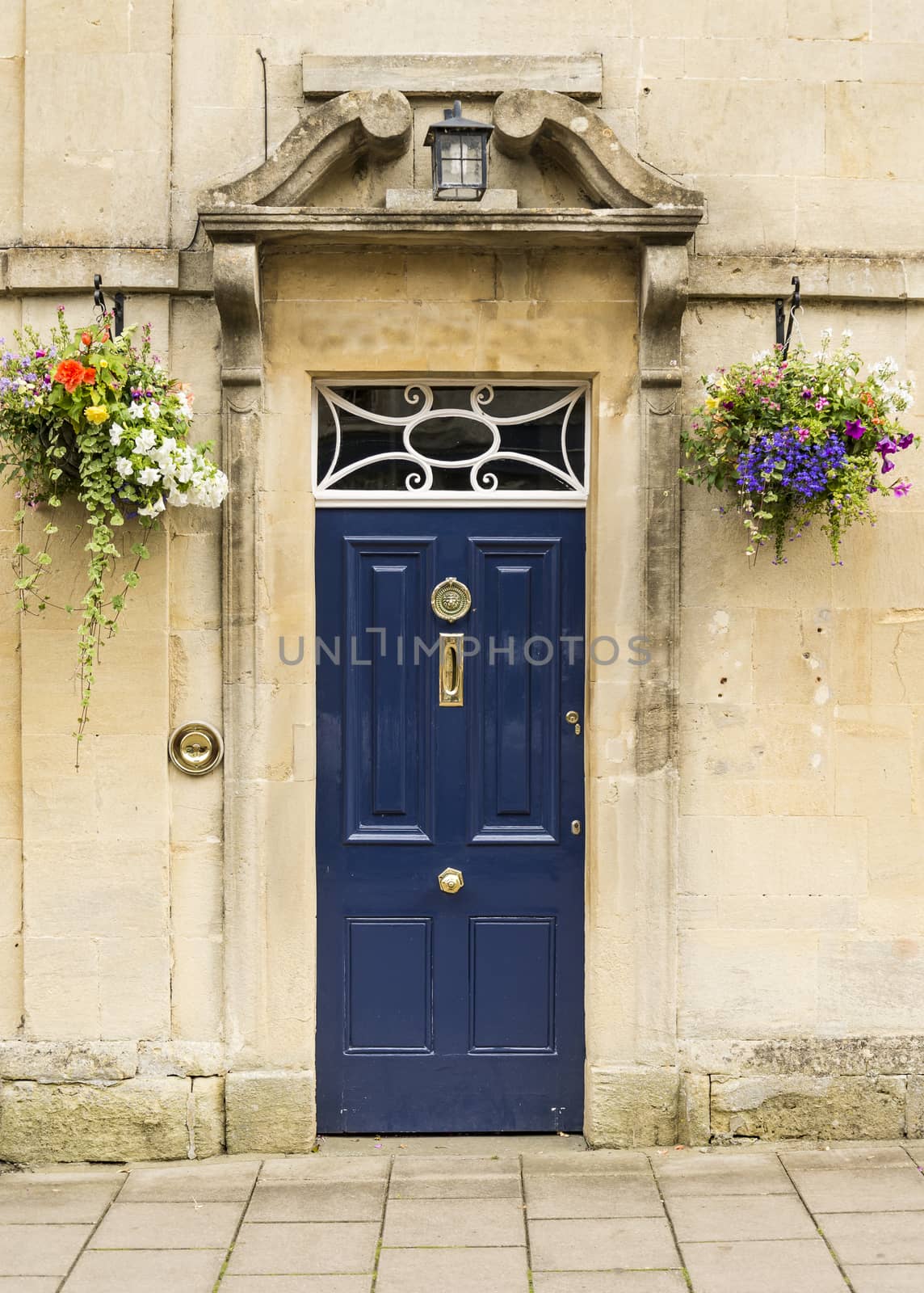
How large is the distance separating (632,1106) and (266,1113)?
1524 millimetres

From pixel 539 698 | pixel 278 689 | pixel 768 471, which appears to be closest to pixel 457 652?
pixel 539 698

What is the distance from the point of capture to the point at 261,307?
4.78 metres

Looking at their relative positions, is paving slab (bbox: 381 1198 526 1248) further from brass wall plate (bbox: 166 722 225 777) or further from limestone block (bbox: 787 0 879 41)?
limestone block (bbox: 787 0 879 41)

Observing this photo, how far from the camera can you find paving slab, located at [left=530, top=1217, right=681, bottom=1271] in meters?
4.01

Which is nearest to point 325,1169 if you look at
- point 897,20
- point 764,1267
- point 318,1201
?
point 318,1201

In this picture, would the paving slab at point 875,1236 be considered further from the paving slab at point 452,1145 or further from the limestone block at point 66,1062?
the limestone block at point 66,1062

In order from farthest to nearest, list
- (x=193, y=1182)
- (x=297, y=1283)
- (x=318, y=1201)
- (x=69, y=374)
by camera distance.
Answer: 1. (x=193, y=1182)
2. (x=318, y=1201)
3. (x=69, y=374)
4. (x=297, y=1283)

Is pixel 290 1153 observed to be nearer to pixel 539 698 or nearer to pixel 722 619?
pixel 539 698

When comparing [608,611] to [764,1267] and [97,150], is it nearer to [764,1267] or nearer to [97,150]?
[764,1267]

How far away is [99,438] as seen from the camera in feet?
14.2

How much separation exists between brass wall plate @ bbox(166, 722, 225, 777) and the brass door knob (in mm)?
1073

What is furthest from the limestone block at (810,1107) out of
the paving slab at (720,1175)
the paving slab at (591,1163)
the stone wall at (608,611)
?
the paving slab at (591,1163)

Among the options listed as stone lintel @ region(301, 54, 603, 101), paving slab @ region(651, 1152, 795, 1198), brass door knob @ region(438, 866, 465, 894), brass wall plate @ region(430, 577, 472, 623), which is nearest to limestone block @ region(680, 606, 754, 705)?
brass wall plate @ region(430, 577, 472, 623)

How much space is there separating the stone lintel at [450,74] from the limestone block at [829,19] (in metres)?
0.86
